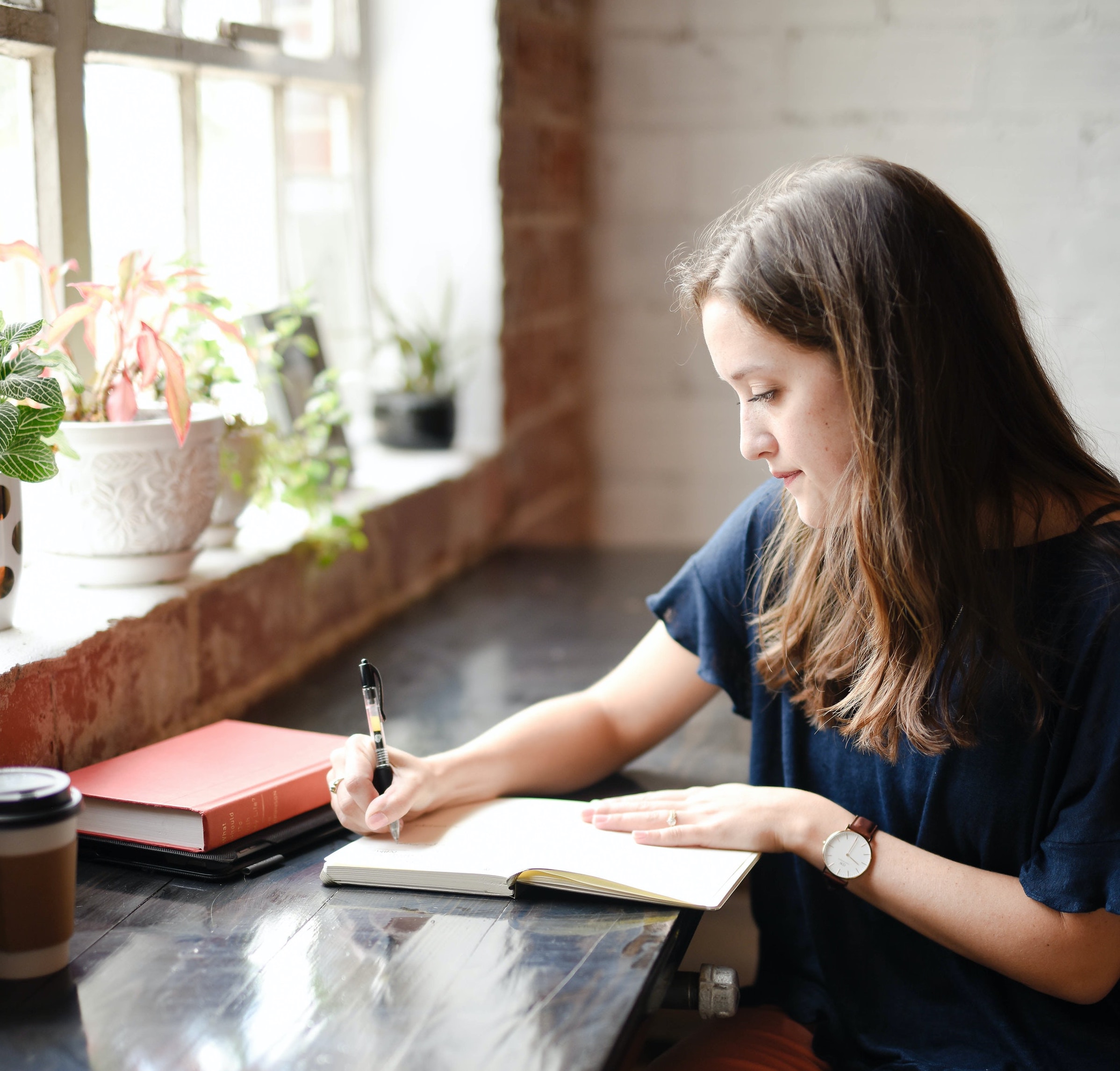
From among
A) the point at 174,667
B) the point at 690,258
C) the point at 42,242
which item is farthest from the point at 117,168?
the point at 690,258

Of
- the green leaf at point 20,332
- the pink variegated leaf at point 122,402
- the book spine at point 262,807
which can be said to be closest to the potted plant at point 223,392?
the pink variegated leaf at point 122,402

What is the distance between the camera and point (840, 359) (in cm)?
104

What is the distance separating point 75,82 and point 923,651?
1193 mm

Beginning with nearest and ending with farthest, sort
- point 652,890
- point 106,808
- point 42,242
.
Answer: point 652,890, point 106,808, point 42,242

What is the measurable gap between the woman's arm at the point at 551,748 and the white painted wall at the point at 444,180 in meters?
1.16

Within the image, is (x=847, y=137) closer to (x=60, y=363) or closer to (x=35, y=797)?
(x=60, y=363)

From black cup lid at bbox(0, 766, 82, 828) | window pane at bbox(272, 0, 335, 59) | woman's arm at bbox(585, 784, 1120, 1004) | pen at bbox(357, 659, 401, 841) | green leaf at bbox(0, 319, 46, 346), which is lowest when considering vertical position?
woman's arm at bbox(585, 784, 1120, 1004)

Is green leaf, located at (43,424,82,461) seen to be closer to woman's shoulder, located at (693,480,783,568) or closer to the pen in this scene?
the pen

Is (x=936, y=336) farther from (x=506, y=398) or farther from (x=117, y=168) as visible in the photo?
(x=506, y=398)

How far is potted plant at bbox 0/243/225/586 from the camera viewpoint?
1267 mm

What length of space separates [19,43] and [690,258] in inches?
32.4

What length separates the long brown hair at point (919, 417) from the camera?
1.03m

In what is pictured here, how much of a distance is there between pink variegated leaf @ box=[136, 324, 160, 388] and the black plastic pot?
3.56 feet

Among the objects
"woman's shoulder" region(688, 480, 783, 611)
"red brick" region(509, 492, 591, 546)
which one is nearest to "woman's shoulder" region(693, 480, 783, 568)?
"woman's shoulder" region(688, 480, 783, 611)
